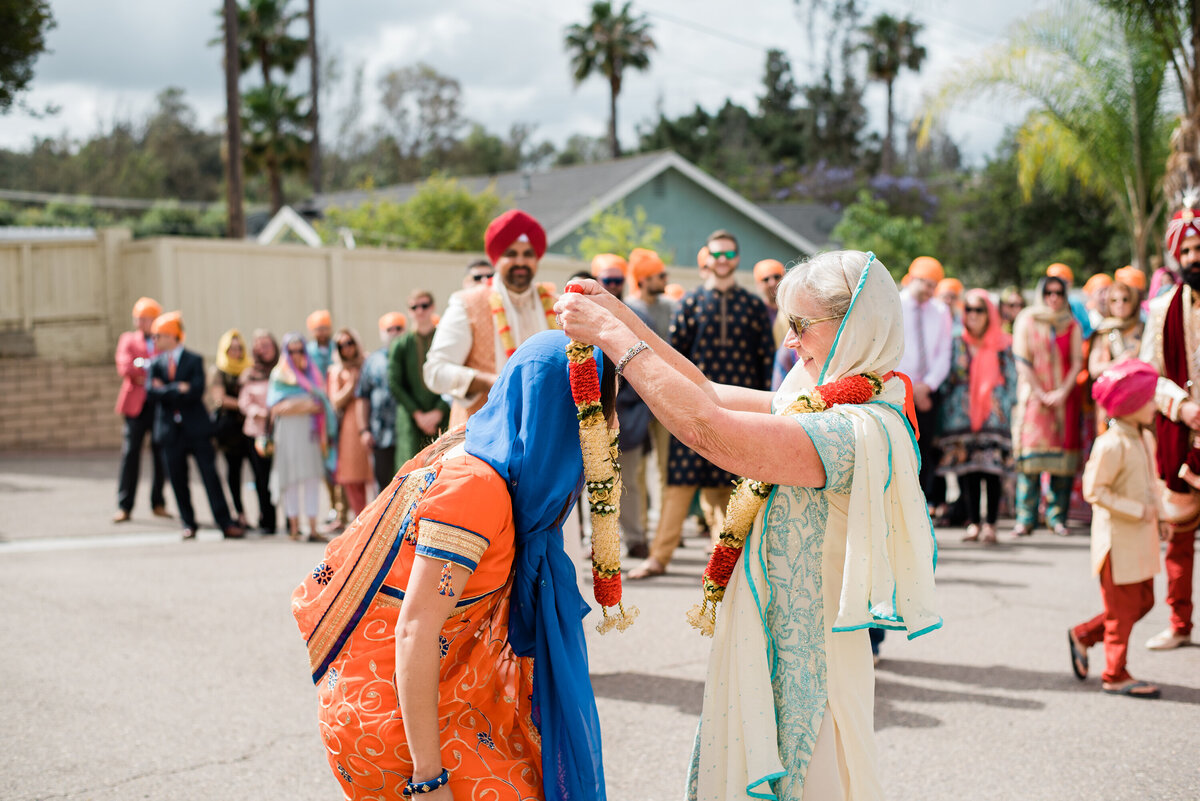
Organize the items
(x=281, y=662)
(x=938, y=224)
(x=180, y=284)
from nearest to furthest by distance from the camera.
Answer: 1. (x=281, y=662)
2. (x=180, y=284)
3. (x=938, y=224)

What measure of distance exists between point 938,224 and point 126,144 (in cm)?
4014

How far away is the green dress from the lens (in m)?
7.83

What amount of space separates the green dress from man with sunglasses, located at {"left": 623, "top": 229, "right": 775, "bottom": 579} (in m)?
1.84

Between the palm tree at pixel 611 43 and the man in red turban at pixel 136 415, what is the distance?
30621 mm

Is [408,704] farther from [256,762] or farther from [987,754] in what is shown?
[987,754]

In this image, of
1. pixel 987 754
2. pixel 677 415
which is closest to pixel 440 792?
pixel 677 415

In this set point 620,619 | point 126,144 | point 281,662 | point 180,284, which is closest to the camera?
point 620,619

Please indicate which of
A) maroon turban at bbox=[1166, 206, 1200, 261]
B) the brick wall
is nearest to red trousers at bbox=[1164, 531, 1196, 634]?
maroon turban at bbox=[1166, 206, 1200, 261]

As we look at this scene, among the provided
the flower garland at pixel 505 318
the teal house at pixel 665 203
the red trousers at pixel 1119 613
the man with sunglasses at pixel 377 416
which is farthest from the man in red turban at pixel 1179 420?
the teal house at pixel 665 203

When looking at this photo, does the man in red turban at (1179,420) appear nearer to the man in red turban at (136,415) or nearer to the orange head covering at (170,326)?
the orange head covering at (170,326)

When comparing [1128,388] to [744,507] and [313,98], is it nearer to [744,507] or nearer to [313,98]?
[744,507]

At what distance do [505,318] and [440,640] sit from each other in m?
2.95

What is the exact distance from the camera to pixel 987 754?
4250 millimetres

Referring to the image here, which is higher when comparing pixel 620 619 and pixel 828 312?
pixel 828 312
